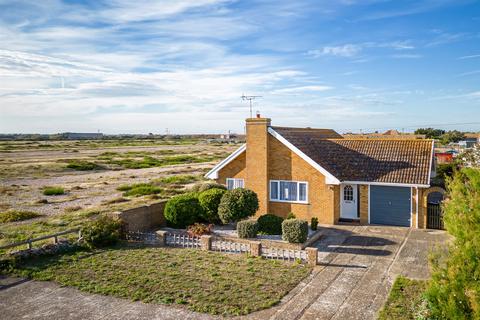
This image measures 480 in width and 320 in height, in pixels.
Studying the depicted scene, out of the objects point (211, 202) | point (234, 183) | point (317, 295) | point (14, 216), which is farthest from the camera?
point (14, 216)

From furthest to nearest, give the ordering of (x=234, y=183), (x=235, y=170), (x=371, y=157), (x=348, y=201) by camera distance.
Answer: (x=234, y=183), (x=235, y=170), (x=371, y=157), (x=348, y=201)

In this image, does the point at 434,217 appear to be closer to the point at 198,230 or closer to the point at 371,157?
the point at 371,157

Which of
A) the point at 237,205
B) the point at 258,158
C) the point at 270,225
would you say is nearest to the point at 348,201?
the point at 258,158

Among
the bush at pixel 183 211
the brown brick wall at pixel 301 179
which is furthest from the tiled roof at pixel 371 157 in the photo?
the bush at pixel 183 211

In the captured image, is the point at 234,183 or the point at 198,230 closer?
the point at 198,230

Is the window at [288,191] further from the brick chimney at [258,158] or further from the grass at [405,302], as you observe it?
the grass at [405,302]

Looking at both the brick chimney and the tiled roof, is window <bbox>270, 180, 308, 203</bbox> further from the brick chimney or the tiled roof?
the tiled roof
